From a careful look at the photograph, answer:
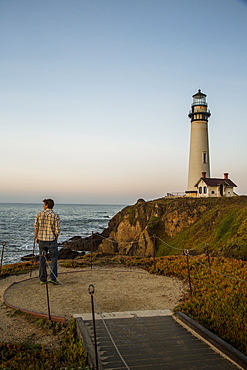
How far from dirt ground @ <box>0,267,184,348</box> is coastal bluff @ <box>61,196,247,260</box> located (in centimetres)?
1252

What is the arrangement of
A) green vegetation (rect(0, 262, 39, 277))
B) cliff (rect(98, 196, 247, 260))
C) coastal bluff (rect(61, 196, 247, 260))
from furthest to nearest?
coastal bluff (rect(61, 196, 247, 260)) < cliff (rect(98, 196, 247, 260)) < green vegetation (rect(0, 262, 39, 277))

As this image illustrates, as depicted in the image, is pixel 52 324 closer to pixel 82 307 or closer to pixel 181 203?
pixel 82 307

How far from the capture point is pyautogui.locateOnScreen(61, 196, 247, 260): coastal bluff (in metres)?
25.3

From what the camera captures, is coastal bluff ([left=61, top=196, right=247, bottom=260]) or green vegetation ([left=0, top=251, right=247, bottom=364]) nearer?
green vegetation ([left=0, top=251, right=247, bottom=364])

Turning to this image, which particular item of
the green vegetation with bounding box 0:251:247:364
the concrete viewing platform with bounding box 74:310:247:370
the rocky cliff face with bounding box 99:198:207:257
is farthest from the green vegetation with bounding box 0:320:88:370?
the rocky cliff face with bounding box 99:198:207:257

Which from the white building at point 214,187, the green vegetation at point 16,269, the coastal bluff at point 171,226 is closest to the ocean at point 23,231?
the green vegetation at point 16,269

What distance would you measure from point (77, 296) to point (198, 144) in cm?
3660

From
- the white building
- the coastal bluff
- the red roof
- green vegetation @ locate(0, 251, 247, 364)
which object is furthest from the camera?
the red roof

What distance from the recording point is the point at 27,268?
40.8ft

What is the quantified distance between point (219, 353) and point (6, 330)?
398 centimetres

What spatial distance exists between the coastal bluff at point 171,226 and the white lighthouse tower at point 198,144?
661 cm

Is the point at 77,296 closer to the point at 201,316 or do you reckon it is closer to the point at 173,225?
the point at 201,316

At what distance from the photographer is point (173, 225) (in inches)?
1294

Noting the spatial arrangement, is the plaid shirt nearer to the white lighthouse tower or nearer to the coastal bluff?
the coastal bluff
